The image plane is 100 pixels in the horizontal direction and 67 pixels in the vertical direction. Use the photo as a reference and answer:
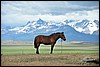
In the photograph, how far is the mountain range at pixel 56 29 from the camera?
6.87m

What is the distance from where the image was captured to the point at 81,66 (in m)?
6.60

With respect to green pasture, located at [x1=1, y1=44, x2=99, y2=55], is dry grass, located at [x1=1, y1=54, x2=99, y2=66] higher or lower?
lower

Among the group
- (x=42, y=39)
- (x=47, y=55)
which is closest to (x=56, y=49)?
(x=47, y=55)

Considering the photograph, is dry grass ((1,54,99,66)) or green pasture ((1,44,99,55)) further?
green pasture ((1,44,99,55))

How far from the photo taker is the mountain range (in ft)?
22.5

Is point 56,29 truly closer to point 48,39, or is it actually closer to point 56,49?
point 48,39

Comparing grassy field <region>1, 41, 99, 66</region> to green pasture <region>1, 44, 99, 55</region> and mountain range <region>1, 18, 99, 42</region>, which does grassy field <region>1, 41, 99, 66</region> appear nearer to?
green pasture <region>1, 44, 99, 55</region>

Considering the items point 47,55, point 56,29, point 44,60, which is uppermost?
point 56,29

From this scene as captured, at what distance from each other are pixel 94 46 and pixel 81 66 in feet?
1.95

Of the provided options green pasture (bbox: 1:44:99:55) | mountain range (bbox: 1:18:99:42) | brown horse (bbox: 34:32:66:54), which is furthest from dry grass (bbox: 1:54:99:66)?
mountain range (bbox: 1:18:99:42)

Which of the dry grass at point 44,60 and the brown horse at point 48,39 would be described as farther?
the brown horse at point 48,39

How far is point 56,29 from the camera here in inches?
274

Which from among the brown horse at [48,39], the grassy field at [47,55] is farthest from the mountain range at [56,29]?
the grassy field at [47,55]

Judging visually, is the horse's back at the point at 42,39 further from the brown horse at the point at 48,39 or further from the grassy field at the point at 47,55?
the grassy field at the point at 47,55
